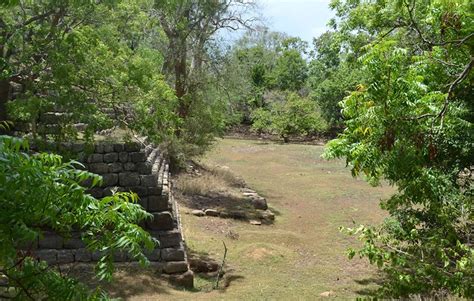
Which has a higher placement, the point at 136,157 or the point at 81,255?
the point at 136,157

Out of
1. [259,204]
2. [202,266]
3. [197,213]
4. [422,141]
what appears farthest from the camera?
[259,204]

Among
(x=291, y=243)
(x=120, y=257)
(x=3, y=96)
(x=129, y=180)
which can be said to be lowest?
(x=291, y=243)

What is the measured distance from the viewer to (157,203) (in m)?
11.1

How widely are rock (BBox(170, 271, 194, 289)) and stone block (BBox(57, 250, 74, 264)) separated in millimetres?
1962

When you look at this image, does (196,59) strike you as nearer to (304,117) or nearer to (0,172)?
(0,172)

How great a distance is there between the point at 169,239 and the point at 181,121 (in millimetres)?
2675

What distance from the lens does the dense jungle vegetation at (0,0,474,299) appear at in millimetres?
3008

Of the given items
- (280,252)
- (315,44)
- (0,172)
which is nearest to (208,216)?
(280,252)

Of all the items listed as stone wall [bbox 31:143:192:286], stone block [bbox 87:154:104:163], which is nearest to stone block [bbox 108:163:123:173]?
stone wall [bbox 31:143:192:286]

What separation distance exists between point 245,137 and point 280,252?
106ft

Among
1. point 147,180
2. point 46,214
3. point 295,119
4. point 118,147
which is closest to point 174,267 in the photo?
point 147,180

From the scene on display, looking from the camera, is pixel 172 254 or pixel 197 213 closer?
pixel 172 254

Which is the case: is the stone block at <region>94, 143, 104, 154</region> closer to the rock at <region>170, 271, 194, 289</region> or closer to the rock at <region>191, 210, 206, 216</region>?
the rock at <region>170, 271, 194, 289</region>

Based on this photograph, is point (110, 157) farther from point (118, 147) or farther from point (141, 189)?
point (141, 189)
